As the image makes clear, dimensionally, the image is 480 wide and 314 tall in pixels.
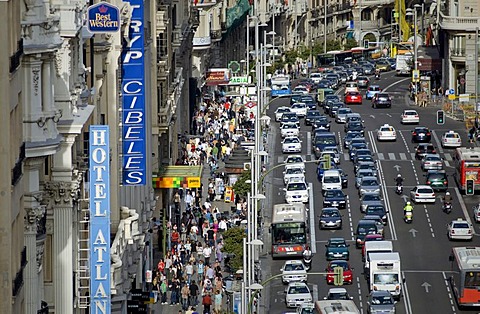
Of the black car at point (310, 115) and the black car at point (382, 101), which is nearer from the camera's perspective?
the black car at point (310, 115)

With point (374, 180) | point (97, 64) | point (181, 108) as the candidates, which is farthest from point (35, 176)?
point (181, 108)

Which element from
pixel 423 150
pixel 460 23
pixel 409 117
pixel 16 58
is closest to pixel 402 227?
pixel 423 150

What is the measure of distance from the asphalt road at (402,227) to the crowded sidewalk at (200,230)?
278 cm

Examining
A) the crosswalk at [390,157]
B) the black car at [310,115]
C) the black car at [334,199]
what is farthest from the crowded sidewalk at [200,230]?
the black car at [334,199]

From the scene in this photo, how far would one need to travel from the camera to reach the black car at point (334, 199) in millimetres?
104831

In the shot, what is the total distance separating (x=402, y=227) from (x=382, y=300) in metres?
19.6

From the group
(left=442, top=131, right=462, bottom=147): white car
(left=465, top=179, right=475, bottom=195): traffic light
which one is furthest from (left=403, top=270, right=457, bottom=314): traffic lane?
(left=442, top=131, right=462, bottom=147): white car

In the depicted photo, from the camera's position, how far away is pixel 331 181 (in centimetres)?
10894

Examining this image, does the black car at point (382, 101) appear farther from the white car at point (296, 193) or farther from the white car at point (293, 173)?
the white car at point (296, 193)

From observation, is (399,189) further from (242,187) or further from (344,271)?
(344,271)

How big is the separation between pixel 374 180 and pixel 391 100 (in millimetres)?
46508

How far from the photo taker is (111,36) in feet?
217

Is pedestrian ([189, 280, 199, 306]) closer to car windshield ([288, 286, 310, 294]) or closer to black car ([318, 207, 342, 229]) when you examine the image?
car windshield ([288, 286, 310, 294])

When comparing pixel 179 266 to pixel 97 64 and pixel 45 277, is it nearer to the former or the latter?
pixel 97 64
